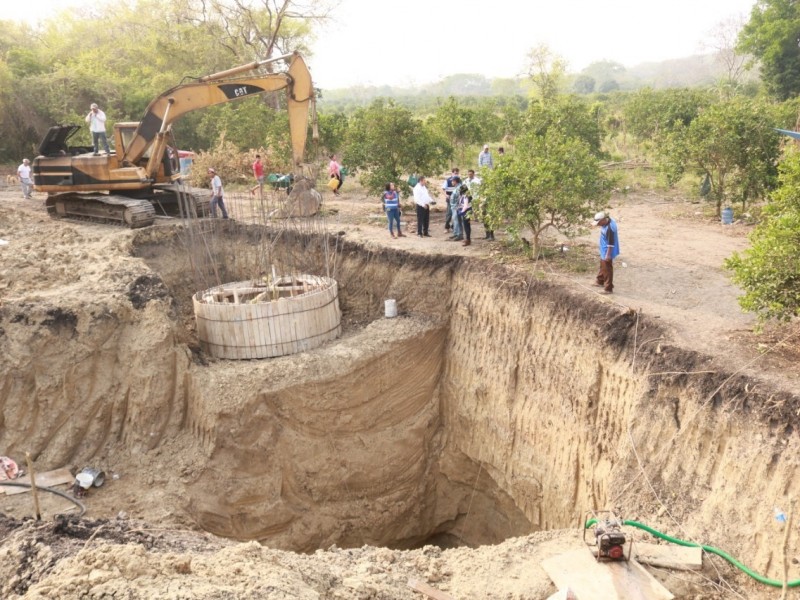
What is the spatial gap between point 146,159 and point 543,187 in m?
8.86

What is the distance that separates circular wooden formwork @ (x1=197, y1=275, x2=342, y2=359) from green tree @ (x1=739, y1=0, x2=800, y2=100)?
82.1 ft

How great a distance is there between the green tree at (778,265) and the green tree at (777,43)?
24.0 m

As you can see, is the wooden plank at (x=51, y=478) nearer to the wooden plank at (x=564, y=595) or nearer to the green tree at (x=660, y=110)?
the wooden plank at (x=564, y=595)

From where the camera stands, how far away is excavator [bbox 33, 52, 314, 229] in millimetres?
12320

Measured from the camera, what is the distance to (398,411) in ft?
34.6

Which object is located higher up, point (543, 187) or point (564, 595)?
point (543, 187)

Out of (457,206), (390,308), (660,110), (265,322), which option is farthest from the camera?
(660,110)

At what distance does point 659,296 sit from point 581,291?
1053mm

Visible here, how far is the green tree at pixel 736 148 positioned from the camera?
42.3ft

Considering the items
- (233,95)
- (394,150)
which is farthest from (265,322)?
(394,150)

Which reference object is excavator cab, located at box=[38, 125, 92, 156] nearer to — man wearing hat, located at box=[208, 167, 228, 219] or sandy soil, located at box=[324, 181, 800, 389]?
man wearing hat, located at box=[208, 167, 228, 219]

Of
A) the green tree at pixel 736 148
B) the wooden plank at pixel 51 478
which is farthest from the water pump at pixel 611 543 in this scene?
the green tree at pixel 736 148

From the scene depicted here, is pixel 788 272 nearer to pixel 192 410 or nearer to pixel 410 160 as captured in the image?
pixel 192 410

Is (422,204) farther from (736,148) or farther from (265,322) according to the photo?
(736,148)
